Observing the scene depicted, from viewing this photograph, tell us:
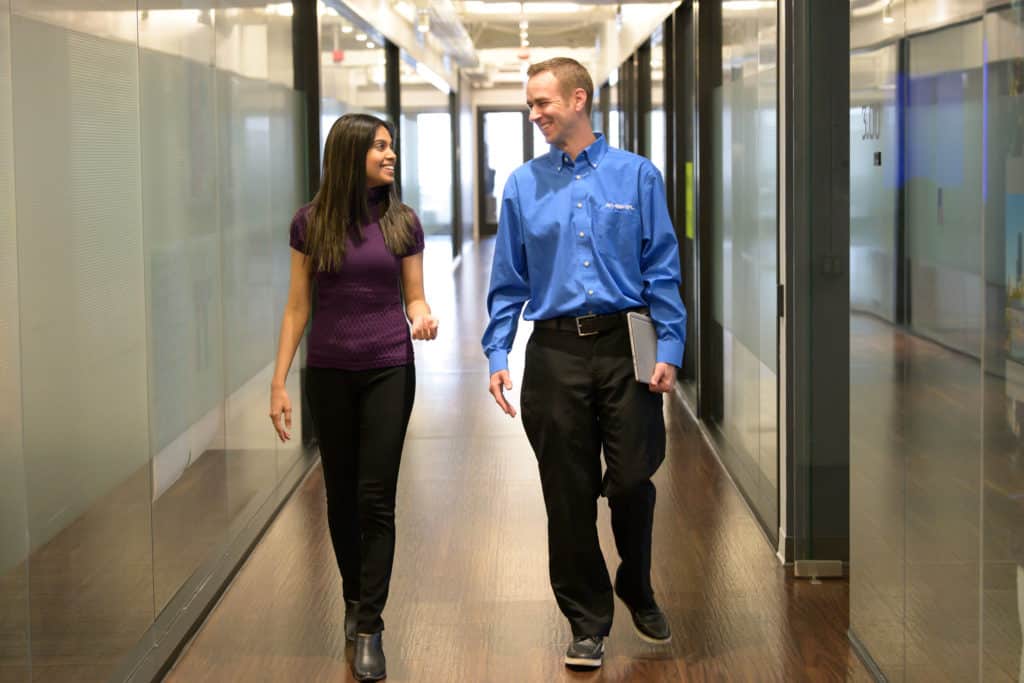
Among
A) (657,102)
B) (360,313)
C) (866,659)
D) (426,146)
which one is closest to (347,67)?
(657,102)

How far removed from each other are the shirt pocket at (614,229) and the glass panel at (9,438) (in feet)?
5.53

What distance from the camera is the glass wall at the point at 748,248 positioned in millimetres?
6262

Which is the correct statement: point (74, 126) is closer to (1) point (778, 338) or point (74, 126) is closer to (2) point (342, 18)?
(1) point (778, 338)

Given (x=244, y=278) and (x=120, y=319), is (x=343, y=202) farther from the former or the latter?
(x=244, y=278)

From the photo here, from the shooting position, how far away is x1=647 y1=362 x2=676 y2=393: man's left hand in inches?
171

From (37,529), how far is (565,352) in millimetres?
1582

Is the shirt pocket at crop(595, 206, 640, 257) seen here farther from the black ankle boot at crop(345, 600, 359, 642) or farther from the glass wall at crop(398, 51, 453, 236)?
the glass wall at crop(398, 51, 453, 236)

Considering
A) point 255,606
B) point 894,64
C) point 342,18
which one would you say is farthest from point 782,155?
point 342,18

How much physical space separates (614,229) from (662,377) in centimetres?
45

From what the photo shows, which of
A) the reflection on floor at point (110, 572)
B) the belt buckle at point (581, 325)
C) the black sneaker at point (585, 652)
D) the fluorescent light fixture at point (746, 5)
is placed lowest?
the black sneaker at point (585, 652)

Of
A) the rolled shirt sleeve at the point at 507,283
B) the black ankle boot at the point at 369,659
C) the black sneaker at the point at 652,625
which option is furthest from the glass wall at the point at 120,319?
the black sneaker at the point at 652,625

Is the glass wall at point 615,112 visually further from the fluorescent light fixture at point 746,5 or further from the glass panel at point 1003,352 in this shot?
the glass panel at point 1003,352

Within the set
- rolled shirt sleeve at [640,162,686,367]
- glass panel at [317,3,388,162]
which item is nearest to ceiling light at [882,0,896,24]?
rolled shirt sleeve at [640,162,686,367]

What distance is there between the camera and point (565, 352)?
4.43 metres
